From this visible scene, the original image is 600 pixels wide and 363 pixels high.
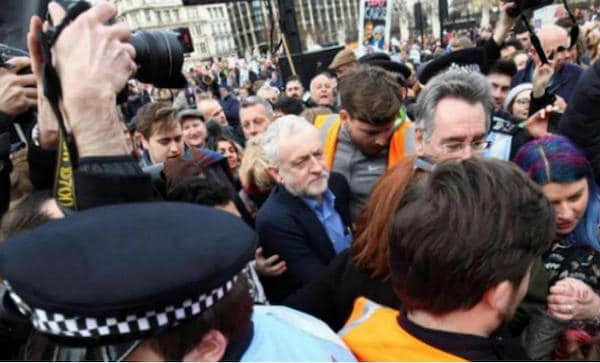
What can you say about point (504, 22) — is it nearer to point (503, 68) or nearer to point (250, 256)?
point (503, 68)

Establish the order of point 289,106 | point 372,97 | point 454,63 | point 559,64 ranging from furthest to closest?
point 289,106 < point 559,64 < point 454,63 < point 372,97

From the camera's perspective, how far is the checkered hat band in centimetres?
81

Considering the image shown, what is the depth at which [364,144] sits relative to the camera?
2561 millimetres

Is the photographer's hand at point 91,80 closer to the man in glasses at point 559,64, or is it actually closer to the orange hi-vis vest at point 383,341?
the orange hi-vis vest at point 383,341

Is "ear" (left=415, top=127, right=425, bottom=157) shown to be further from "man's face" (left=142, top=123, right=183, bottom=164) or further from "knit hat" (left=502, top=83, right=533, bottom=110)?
"knit hat" (left=502, top=83, right=533, bottom=110)

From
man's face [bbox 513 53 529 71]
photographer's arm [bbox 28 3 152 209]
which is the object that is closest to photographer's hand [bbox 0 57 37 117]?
photographer's arm [bbox 28 3 152 209]

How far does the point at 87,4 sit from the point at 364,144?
1.68 m

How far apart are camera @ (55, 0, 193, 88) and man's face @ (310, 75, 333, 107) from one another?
366 centimetres

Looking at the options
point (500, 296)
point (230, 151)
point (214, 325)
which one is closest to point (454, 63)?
point (230, 151)

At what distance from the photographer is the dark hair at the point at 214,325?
87 centimetres

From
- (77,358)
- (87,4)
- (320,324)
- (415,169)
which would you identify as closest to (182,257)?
(77,358)

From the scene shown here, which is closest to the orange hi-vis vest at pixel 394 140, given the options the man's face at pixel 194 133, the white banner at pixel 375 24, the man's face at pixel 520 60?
the man's face at pixel 194 133

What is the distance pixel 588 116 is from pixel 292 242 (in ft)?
4.62

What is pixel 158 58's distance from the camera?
154 centimetres
